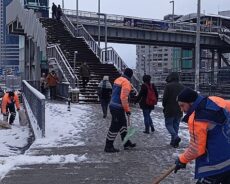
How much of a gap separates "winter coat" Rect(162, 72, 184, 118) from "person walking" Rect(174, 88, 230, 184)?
5572 millimetres

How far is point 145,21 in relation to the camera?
62.5m

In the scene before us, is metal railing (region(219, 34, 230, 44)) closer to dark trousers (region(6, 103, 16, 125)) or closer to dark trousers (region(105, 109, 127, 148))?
dark trousers (region(6, 103, 16, 125))

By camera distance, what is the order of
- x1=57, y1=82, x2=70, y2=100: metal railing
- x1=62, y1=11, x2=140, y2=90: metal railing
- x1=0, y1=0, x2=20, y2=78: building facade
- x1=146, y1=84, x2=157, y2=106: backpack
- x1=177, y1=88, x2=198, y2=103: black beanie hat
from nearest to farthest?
x1=177, y1=88, x2=198, y2=103: black beanie hat < x1=146, y1=84, x2=157, y2=106: backpack < x1=57, y1=82, x2=70, y2=100: metal railing < x1=62, y1=11, x2=140, y2=90: metal railing < x1=0, y1=0, x2=20, y2=78: building facade

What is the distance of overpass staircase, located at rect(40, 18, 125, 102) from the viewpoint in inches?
923

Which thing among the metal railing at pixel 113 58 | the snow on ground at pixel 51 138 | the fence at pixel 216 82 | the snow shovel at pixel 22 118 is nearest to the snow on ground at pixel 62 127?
the snow on ground at pixel 51 138

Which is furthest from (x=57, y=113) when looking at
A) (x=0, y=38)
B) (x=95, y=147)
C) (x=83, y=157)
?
(x=0, y=38)

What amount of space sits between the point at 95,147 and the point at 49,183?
302cm

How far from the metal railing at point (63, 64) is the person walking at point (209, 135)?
18.2 m

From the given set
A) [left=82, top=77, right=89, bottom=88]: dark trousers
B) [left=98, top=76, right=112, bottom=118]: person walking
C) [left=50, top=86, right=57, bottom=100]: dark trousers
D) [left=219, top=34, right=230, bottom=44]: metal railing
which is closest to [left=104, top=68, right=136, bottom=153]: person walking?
[left=98, top=76, right=112, bottom=118]: person walking

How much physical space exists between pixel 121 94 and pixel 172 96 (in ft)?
4.42

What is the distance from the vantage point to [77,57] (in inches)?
1148

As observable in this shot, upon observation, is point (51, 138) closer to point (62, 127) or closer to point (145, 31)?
point (62, 127)

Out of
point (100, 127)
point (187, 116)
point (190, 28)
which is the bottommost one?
point (100, 127)

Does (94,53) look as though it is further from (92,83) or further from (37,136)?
(37,136)
